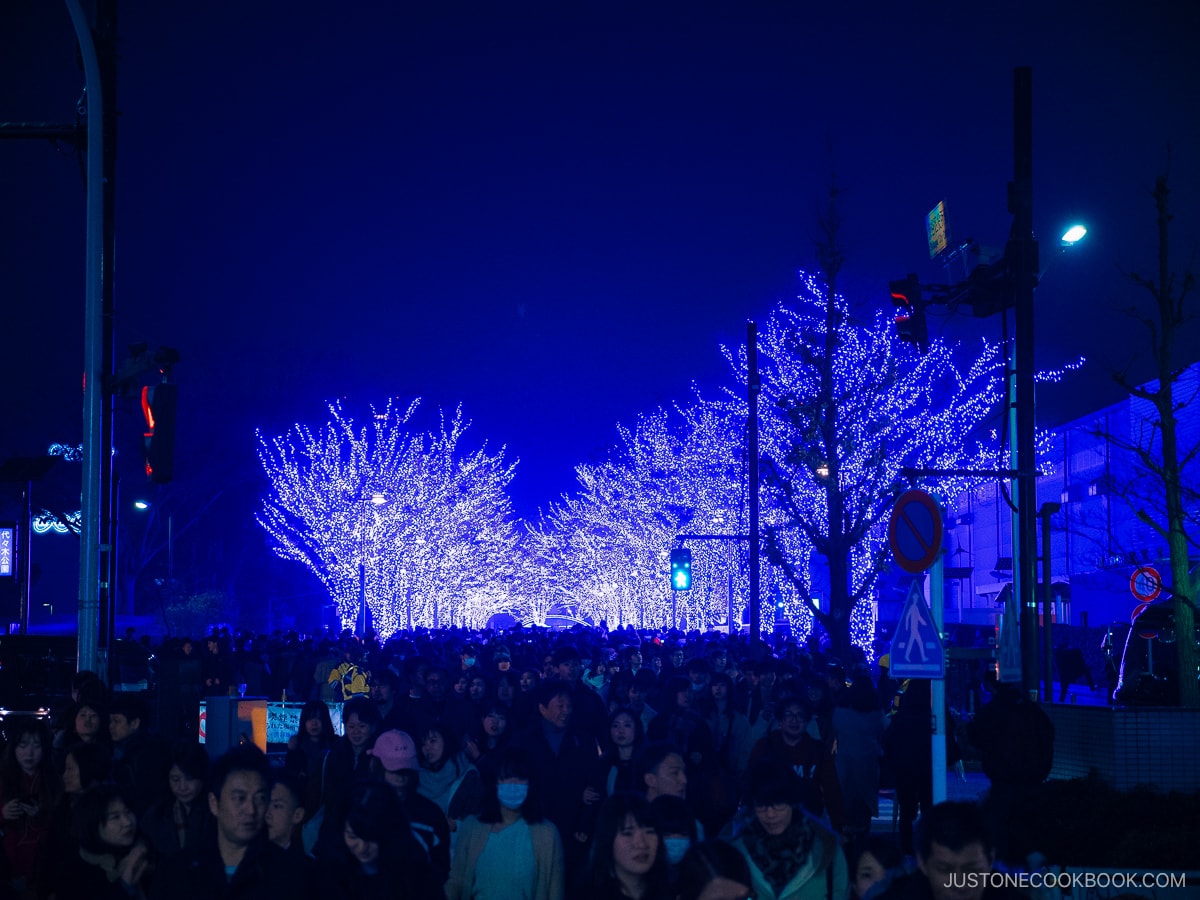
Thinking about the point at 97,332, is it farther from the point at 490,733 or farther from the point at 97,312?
the point at 490,733

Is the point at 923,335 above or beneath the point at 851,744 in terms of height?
above

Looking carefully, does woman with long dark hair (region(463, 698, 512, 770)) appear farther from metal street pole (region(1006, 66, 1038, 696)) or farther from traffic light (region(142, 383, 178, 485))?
metal street pole (region(1006, 66, 1038, 696))

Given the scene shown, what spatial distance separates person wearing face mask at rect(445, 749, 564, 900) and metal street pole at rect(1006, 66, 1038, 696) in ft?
24.8

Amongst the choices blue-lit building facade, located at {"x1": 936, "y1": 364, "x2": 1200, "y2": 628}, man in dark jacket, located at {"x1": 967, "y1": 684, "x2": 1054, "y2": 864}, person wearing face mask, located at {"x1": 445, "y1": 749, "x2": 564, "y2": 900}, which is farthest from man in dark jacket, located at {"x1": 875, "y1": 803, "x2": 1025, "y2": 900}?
blue-lit building facade, located at {"x1": 936, "y1": 364, "x2": 1200, "y2": 628}

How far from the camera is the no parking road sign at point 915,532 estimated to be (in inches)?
362

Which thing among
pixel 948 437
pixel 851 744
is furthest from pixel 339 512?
pixel 851 744

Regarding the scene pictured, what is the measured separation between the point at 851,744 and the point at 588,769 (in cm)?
298

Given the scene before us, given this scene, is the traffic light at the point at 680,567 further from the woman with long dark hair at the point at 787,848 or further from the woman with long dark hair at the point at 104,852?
the woman with long dark hair at the point at 104,852

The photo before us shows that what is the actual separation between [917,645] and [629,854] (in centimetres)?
349

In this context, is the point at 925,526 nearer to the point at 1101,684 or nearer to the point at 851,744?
the point at 851,744

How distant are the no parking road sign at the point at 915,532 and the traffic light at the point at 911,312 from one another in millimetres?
5532

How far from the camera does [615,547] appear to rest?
196ft

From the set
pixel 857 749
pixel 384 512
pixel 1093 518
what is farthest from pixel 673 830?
pixel 1093 518

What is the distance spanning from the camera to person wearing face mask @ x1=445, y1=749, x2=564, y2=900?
22.0 ft
